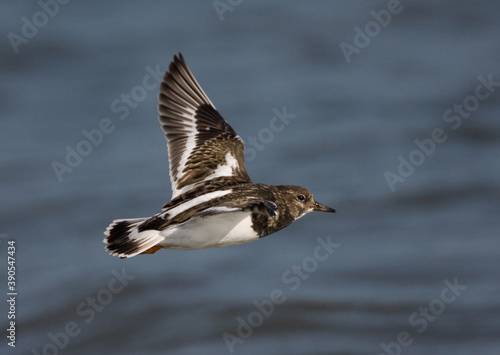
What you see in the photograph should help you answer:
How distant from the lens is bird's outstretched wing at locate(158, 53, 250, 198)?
6326 mm

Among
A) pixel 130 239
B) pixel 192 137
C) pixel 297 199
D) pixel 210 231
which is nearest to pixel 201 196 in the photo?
pixel 210 231

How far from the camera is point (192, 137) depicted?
6.73m

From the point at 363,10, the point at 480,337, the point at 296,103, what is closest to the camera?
the point at 480,337

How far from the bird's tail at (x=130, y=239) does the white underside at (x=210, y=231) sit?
117mm

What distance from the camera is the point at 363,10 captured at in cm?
1231

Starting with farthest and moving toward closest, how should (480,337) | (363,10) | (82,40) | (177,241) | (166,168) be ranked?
(363,10) < (82,40) < (166,168) < (480,337) < (177,241)

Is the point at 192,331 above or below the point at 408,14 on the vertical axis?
below

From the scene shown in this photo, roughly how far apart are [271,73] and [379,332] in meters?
3.84

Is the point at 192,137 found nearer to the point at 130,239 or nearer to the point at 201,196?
the point at 201,196

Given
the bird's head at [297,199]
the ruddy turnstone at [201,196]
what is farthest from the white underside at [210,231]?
the bird's head at [297,199]

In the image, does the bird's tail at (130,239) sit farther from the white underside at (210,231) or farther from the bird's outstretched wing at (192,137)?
the bird's outstretched wing at (192,137)

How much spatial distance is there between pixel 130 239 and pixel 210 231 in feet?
1.60

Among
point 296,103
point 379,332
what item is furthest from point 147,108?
point 379,332

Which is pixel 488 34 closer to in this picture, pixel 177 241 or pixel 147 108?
pixel 147 108
